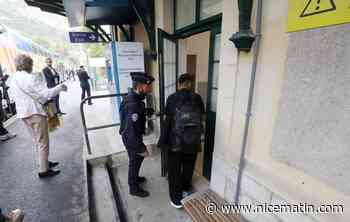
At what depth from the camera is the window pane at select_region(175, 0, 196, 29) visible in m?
2.09

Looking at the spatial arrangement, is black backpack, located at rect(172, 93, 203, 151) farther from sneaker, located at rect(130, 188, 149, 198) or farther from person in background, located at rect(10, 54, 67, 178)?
person in background, located at rect(10, 54, 67, 178)

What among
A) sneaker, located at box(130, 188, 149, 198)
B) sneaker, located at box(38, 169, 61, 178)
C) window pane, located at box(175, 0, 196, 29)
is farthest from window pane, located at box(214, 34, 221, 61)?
sneaker, located at box(38, 169, 61, 178)

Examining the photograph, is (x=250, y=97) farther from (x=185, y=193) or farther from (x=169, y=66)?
(x=169, y=66)

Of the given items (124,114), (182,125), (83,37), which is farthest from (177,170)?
(83,37)

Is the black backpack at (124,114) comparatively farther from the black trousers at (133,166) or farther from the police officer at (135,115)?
the black trousers at (133,166)

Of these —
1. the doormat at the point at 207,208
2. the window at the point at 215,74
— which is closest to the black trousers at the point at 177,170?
the doormat at the point at 207,208

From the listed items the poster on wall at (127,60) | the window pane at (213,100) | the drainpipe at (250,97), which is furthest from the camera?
the poster on wall at (127,60)

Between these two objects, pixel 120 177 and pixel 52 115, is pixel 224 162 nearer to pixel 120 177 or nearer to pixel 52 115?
pixel 120 177

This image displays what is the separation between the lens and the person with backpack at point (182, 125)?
156cm

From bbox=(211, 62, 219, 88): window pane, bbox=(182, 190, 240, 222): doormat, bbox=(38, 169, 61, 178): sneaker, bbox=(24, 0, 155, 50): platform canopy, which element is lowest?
bbox=(182, 190, 240, 222): doormat

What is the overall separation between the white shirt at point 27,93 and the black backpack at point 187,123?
162 centimetres

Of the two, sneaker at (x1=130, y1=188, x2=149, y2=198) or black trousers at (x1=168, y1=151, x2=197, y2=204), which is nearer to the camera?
black trousers at (x1=168, y1=151, x2=197, y2=204)

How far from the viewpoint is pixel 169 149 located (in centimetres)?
178

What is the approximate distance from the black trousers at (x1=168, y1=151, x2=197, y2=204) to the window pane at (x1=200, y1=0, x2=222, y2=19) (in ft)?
5.10
